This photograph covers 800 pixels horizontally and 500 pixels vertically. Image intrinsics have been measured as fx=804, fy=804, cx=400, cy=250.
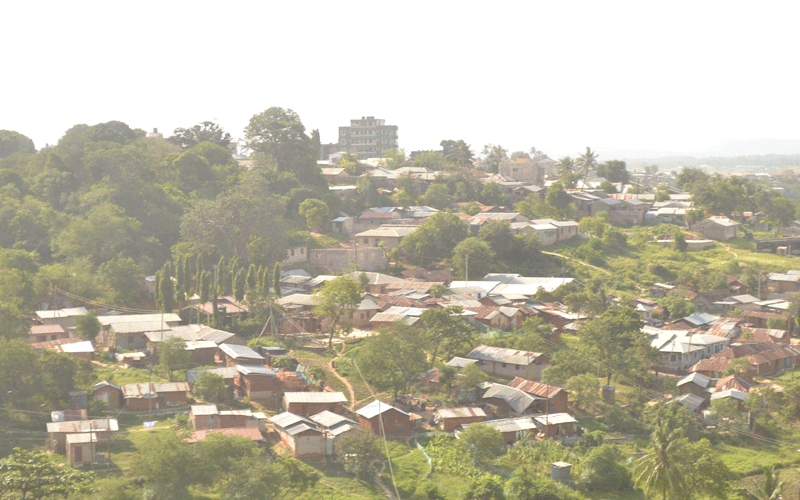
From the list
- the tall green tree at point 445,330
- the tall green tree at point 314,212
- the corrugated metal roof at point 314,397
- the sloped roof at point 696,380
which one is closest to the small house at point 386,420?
the corrugated metal roof at point 314,397

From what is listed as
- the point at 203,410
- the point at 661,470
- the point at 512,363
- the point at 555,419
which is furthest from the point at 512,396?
the point at 203,410

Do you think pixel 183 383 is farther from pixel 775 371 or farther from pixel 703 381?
pixel 775 371

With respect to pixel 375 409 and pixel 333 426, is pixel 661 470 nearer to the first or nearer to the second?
pixel 375 409

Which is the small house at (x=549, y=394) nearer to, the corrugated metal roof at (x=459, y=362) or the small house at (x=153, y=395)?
the corrugated metal roof at (x=459, y=362)

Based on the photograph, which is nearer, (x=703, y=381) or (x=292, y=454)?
(x=292, y=454)

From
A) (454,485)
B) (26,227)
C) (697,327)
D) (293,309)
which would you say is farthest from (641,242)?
(26,227)
